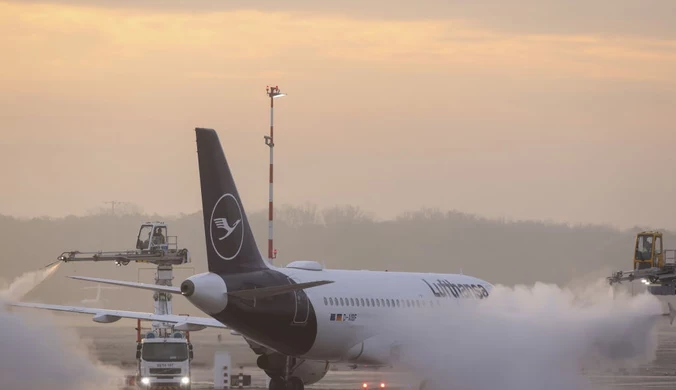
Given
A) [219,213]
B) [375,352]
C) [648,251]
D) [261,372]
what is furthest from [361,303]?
[648,251]

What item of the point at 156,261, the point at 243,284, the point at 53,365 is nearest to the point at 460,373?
the point at 243,284

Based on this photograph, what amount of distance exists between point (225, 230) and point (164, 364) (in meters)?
9.17

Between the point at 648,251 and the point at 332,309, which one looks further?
the point at 648,251

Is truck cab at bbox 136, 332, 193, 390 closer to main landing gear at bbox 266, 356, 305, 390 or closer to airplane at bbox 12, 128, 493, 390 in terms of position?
airplane at bbox 12, 128, 493, 390

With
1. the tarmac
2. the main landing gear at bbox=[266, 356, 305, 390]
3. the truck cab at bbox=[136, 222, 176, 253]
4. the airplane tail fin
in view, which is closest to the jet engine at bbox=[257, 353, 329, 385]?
the main landing gear at bbox=[266, 356, 305, 390]

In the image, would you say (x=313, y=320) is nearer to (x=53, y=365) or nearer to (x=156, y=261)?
(x=53, y=365)

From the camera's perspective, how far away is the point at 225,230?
122 feet

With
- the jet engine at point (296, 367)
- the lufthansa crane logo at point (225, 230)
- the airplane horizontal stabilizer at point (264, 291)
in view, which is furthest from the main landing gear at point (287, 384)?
the lufthansa crane logo at point (225, 230)

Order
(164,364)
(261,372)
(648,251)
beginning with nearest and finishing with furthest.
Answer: (164,364), (261,372), (648,251)

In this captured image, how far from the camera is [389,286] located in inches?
1726

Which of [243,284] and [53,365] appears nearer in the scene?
[243,284]

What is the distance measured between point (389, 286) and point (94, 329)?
1771 inches

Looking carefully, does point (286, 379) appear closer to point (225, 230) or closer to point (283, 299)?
point (283, 299)

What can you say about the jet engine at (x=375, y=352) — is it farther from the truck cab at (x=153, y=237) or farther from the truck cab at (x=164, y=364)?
the truck cab at (x=153, y=237)
